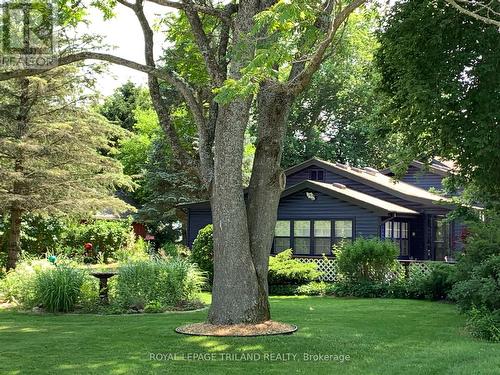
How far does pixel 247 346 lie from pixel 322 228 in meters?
16.4

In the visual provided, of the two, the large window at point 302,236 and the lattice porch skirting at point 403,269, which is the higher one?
the large window at point 302,236

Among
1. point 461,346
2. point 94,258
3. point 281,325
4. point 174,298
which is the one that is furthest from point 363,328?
point 94,258

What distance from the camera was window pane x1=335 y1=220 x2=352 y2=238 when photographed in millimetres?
25078

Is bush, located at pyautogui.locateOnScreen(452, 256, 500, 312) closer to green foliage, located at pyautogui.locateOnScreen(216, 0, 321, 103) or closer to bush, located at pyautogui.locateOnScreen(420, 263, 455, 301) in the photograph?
green foliage, located at pyautogui.locateOnScreen(216, 0, 321, 103)

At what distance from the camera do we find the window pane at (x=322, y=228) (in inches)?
1002

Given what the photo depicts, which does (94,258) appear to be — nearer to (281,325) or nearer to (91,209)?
(91,209)

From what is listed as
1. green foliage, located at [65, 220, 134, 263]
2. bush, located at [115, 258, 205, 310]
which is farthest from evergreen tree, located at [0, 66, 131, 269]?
green foliage, located at [65, 220, 134, 263]

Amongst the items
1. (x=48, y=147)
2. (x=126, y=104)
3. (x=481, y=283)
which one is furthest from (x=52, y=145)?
(x=126, y=104)

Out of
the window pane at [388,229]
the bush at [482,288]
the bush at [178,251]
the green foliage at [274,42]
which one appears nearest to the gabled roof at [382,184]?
the window pane at [388,229]

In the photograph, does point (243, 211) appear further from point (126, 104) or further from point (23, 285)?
point (126, 104)

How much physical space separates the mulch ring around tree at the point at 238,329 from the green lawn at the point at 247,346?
1.03 ft

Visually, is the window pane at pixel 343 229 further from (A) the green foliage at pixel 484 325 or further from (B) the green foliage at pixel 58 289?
(A) the green foliage at pixel 484 325

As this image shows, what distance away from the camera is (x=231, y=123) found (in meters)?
11.4

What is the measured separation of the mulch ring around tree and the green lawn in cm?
31
